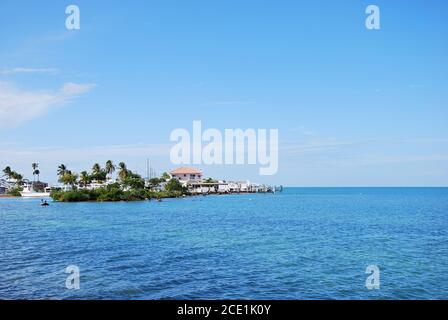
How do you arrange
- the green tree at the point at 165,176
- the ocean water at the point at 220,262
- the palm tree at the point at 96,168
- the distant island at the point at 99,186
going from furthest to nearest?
the green tree at the point at 165,176 → the palm tree at the point at 96,168 → the distant island at the point at 99,186 → the ocean water at the point at 220,262

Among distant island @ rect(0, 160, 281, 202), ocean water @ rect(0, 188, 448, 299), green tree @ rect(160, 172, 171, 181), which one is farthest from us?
green tree @ rect(160, 172, 171, 181)

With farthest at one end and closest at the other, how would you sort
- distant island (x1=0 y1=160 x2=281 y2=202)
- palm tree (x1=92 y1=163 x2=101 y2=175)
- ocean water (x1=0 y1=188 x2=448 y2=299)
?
palm tree (x1=92 y1=163 x2=101 y2=175) < distant island (x1=0 y1=160 x2=281 y2=202) < ocean water (x1=0 y1=188 x2=448 y2=299)

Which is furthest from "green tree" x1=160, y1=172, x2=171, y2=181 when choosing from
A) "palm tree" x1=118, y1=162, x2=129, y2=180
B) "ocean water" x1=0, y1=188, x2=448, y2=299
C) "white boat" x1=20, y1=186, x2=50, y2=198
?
"ocean water" x1=0, y1=188, x2=448, y2=299

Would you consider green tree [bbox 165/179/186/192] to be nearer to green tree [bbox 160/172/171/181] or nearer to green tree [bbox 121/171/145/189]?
green tree [bbox 160/172/171/181]

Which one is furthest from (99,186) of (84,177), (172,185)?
(172,185)

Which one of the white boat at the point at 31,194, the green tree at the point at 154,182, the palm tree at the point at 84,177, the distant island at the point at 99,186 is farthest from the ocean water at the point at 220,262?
the white boat at the point at 31,194

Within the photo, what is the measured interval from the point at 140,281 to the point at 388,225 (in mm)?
48562

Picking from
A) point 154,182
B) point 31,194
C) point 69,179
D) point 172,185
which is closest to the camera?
point 69,179

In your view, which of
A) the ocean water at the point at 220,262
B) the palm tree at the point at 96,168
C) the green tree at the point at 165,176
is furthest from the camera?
the green tree at the point at 165,176

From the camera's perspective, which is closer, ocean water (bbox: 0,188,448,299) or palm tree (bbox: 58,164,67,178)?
ocean water (bbox: 0,188,448,299)

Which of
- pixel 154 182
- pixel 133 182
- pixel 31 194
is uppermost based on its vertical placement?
pixel 133 182

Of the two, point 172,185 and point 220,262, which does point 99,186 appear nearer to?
point 172,185

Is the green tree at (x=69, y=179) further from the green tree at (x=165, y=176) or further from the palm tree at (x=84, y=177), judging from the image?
the green tree at (x=165, y=176)
